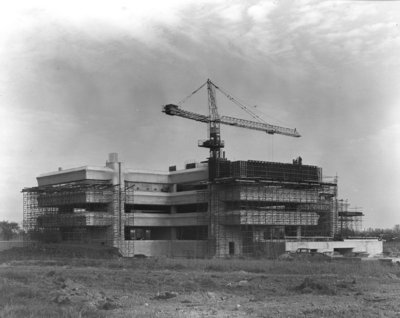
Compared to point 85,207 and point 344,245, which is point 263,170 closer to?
point 344,245

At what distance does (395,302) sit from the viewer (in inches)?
1176

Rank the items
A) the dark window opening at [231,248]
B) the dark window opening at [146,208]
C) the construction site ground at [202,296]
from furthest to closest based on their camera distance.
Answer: the dark window opening at [146,208], the dark window opening at [231,248], the construction site ground at [202,296]

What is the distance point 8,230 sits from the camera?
152 metres

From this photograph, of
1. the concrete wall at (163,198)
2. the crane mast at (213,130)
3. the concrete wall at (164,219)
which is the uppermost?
the crane mast at (213,130)

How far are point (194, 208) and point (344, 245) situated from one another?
24.5 m

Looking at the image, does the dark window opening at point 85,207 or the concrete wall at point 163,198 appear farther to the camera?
the dark window opening at point 85,207

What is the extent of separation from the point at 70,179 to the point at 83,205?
4702 mm

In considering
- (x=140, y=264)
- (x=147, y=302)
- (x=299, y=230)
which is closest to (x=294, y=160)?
(x=299, y=230)

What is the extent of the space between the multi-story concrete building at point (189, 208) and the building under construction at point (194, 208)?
154 mm

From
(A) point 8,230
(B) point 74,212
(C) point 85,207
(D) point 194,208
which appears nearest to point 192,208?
(D) point 194,208

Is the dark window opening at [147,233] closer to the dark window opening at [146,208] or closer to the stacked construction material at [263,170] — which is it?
the dark window opening at [146,208]

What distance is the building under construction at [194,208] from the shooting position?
275ft

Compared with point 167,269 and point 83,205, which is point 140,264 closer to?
point 167,269

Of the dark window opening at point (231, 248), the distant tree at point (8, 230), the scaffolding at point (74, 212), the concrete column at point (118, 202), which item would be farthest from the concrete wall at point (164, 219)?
the distant tree at point (8, 230)
